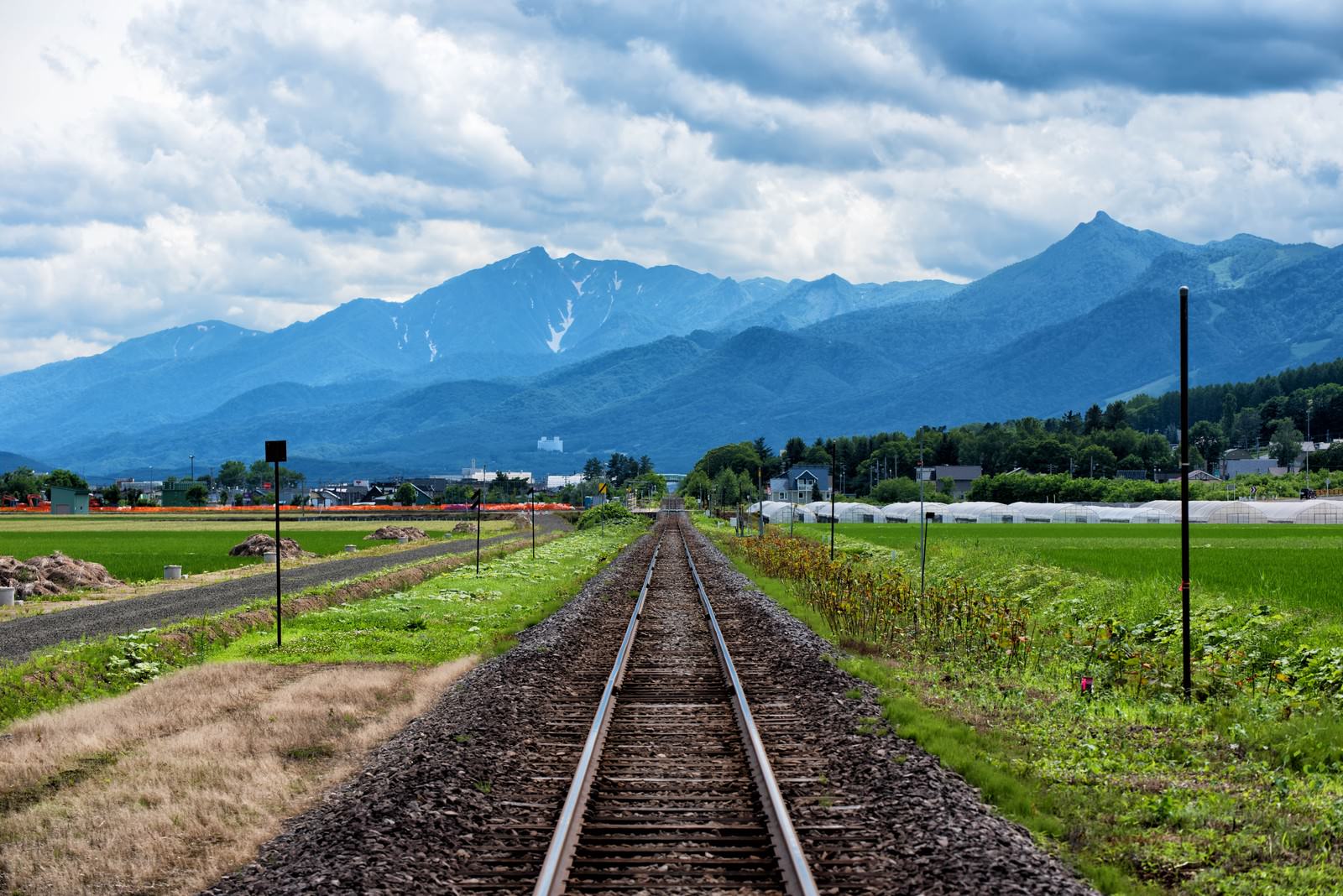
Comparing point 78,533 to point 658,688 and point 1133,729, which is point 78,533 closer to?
point 658,688

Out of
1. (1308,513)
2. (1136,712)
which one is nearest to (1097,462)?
(1308,513)

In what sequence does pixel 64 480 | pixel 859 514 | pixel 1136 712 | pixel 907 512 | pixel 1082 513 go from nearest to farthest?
pixel 1136 712 → pixel 1082 513 → pixel 859 514 → pixel 907 512 → pixel 64 480

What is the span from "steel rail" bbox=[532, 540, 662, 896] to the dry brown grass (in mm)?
2252

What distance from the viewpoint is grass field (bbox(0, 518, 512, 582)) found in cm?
4609

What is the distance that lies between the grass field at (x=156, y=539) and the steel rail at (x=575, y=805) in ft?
98.7

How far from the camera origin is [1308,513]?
83.0 m

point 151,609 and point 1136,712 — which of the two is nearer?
point 1136,712

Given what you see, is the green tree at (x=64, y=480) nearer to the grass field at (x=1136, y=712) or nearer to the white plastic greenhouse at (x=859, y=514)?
the white plastic greenhouse at (x=859, y=514)

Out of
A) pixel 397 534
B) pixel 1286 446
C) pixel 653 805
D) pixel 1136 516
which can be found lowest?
pixel 397 534

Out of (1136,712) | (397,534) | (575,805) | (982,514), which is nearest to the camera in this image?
(575,805)

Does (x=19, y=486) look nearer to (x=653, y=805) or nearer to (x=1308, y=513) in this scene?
(x=1308, y=513)

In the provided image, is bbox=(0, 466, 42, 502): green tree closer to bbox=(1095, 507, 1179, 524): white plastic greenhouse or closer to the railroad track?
bbox=(1095, 507, 1179, 524): white plastic greenhouse

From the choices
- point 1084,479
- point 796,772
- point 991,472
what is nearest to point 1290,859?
point 796,772

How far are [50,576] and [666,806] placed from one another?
104ft
